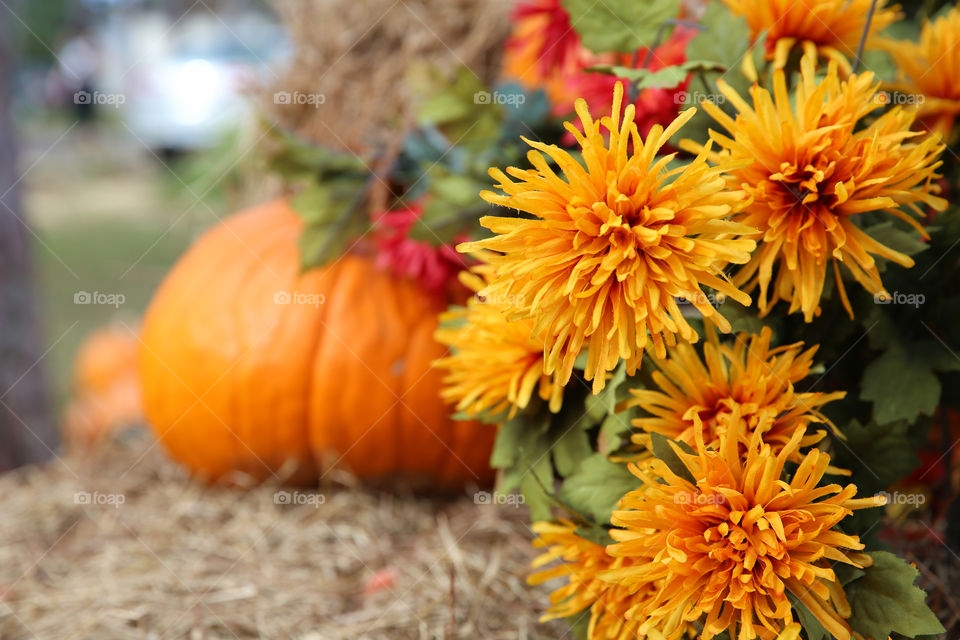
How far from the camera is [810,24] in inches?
37.5

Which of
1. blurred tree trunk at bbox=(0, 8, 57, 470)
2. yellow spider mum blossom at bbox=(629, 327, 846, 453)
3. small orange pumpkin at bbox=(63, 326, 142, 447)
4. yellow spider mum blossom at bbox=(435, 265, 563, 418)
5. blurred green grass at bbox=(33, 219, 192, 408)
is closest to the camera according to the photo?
yellow spider mum blossom at bbox=(629, 327, 846, 453)

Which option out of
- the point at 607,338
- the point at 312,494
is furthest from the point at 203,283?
the point at 607,338

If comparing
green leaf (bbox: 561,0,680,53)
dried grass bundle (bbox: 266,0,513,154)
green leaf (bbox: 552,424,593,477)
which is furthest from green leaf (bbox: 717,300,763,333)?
dried grass bundle (bbox: 266,0,513,154)

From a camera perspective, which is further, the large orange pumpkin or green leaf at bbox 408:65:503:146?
the large orange pumpkin

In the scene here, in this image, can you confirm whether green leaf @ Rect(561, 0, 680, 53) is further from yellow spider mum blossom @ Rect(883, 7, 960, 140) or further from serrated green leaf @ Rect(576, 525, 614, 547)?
serrated green leaf @ Rect(576, 525, 614, 547)

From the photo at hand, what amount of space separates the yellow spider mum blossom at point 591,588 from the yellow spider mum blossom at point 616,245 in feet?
0.87

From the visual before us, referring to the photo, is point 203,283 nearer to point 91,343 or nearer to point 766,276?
point 766,276

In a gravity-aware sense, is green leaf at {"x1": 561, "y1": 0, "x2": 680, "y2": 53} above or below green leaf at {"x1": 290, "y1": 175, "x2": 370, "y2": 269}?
above

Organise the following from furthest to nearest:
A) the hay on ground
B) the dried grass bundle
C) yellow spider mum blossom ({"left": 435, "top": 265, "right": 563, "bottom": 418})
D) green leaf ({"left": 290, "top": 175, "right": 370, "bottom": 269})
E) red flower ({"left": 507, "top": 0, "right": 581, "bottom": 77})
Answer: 1. the dried grass bundle
2. green leaf ({"left": 290, "top": 175, "right": 370, "bottom": 269})
3. red flower ({"left": 507, "top": 0, "right": 581, "bottom": 77})
4. the hay on ground
5. yellow spider mum blossom ({"left": 435, "top": 265, "right": 563, "bottom": 418})

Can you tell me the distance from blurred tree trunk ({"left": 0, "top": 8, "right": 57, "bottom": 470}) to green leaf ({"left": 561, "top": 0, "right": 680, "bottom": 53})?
1659mm

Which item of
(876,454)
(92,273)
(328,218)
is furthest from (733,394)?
(92,273)

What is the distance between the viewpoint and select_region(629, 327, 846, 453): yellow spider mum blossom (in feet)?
2.60

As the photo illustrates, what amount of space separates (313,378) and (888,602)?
1.03m

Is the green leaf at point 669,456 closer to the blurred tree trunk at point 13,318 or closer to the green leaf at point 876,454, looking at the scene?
the green leaf at point 876,454
